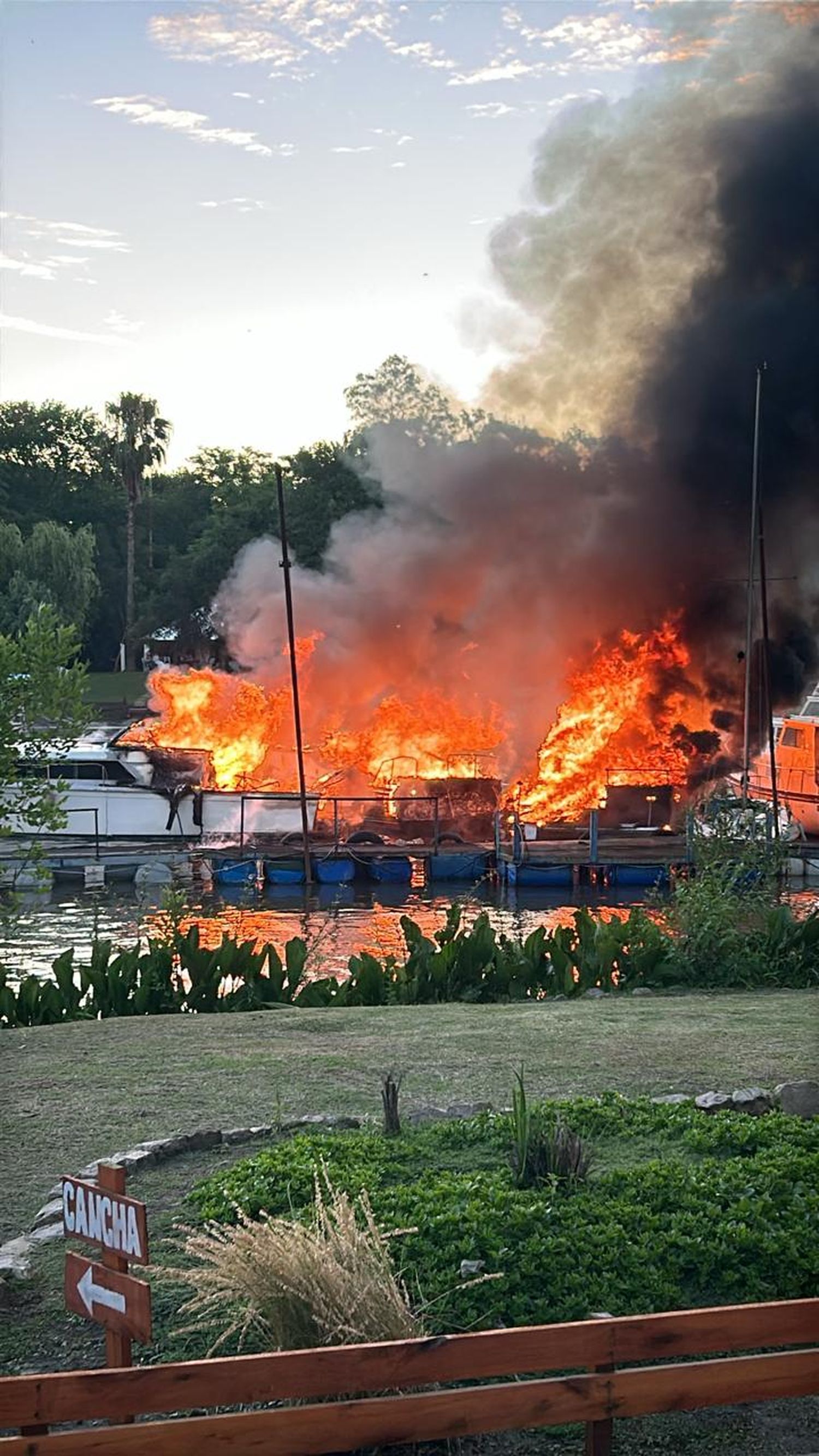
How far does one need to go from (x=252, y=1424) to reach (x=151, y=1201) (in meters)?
2.87

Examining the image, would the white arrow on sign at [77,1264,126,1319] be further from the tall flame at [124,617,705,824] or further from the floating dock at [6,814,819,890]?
the tall flame at [124,617,705,824]

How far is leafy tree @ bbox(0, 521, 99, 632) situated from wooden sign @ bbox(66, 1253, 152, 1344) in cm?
5305

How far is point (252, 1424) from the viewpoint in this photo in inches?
175

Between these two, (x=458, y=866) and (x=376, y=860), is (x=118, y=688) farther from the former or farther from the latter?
(x=458, y=866)

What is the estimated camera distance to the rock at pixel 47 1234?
6.80 metres

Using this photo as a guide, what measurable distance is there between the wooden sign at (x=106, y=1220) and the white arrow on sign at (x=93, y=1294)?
0.36 feet

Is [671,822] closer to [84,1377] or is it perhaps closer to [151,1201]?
[151,1201]

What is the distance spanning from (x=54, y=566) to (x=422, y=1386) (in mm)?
58114

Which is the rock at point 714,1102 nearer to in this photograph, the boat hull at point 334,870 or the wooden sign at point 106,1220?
the wooden sign at point 106,1220

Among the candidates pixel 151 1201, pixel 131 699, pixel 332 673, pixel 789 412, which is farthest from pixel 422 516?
pixel 151 1201

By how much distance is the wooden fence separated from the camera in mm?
4414

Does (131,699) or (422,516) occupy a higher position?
(422,516)

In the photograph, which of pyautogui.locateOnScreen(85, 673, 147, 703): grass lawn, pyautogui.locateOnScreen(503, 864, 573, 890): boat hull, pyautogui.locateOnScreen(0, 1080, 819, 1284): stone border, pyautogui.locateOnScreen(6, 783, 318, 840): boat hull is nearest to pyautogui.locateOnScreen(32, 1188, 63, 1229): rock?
pyautogui.locateOnScreen(0, 1080, 819, 1284): stone border

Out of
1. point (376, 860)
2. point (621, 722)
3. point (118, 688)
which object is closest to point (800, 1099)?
point (376, 860)
